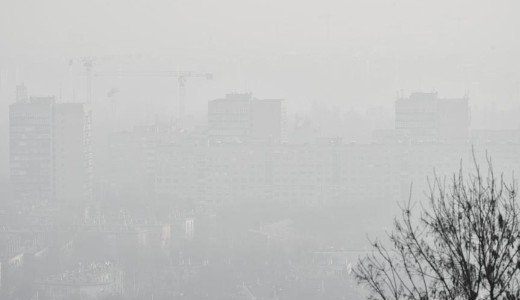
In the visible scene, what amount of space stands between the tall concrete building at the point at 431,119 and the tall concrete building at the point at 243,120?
3048 millimetres

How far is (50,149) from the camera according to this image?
42094mm

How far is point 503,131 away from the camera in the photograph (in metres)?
45.8

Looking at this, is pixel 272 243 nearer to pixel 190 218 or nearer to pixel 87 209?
pixel 190 218

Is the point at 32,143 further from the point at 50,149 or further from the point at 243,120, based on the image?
the point at 243,120

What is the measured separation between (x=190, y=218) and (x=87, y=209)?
2.67 meters

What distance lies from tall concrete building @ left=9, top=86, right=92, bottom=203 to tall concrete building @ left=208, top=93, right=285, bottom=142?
3.47 metres

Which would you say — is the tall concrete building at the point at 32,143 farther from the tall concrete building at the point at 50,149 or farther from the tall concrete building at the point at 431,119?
the tall concrete building at the point at 431,119

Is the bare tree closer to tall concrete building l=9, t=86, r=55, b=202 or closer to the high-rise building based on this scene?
tall concrete building l=9, t=86, r=55, b=202

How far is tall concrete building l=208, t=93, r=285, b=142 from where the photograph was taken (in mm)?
44688

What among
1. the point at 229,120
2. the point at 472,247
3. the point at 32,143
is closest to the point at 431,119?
the point at 229,120

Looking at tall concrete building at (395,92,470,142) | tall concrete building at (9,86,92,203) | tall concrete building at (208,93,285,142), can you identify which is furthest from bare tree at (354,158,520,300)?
tall concrete building at (395,92,470,142)

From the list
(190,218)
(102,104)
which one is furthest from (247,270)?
(102,104)

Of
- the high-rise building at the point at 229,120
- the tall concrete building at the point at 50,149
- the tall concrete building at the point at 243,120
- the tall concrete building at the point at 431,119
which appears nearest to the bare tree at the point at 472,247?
the tall concrete building at the point at 50,149

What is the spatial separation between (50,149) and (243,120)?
17.1ft
